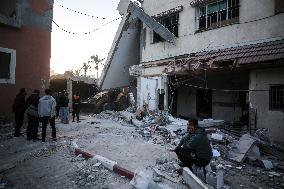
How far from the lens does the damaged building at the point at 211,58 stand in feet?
34.3

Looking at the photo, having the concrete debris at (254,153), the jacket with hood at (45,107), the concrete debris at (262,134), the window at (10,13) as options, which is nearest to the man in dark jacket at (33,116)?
the jacket with hood at (45,107)

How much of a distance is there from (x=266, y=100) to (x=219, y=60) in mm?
A: 2501

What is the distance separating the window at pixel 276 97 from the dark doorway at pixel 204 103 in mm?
5403

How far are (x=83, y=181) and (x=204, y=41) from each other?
9.78 meters

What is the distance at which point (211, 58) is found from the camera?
11.9m

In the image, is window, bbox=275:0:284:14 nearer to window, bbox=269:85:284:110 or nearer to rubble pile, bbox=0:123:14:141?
window, bbox=269:85:284:110

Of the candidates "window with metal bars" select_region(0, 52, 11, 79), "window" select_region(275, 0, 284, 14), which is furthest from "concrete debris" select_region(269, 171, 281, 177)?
"window with metal bars" select_region(0, 52, 11, 79)

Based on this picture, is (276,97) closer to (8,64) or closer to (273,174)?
(273,174)

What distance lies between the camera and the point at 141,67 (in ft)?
54.9

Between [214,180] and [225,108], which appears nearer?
[214,180]

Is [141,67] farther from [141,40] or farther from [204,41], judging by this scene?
[204,41]

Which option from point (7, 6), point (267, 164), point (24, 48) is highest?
point (7, 6)

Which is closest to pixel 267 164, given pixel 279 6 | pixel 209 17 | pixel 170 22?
pixel 279 6

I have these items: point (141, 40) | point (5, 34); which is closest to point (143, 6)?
point (141, 40)
